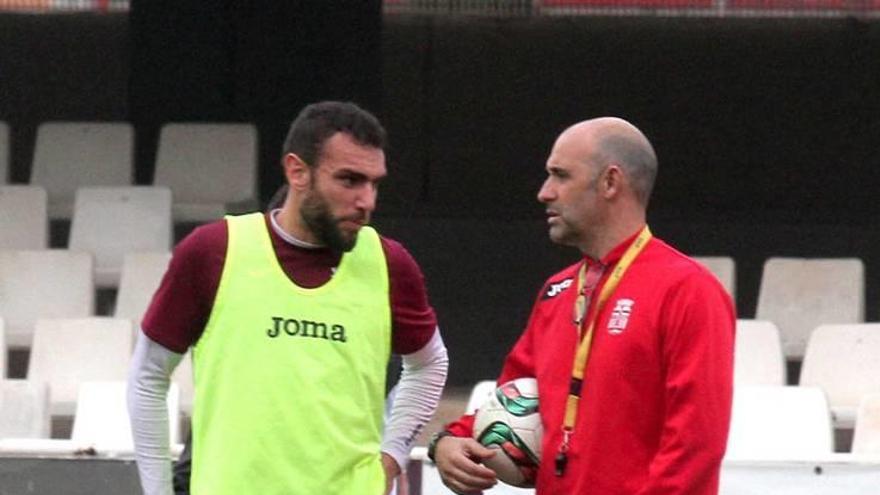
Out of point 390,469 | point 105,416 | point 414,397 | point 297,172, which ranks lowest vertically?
point 105,416

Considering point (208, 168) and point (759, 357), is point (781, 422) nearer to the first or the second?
point (759, 357)

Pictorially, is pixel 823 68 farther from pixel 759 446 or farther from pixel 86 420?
→ pixel 86 420

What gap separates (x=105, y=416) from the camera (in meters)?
7.16

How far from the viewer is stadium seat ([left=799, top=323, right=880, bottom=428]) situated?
8.58m

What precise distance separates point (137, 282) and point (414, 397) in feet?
17.5

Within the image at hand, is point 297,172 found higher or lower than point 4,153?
higher

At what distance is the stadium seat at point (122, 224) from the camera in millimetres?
10297

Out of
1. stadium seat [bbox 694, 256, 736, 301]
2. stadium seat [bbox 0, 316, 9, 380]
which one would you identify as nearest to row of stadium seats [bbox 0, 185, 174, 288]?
stadium seat [bbox 0, 316, 9, 380]

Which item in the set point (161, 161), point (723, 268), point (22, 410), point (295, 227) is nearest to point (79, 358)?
point (22, 410)

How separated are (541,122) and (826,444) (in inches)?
207

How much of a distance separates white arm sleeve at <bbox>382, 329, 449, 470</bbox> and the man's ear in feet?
1.60

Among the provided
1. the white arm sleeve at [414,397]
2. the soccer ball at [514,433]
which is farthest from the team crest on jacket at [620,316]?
the white arm sleeve at [414,397]

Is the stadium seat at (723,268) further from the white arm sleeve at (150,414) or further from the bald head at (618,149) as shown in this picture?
the white arm sleeve at (150,414)

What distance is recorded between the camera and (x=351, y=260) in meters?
3.99
